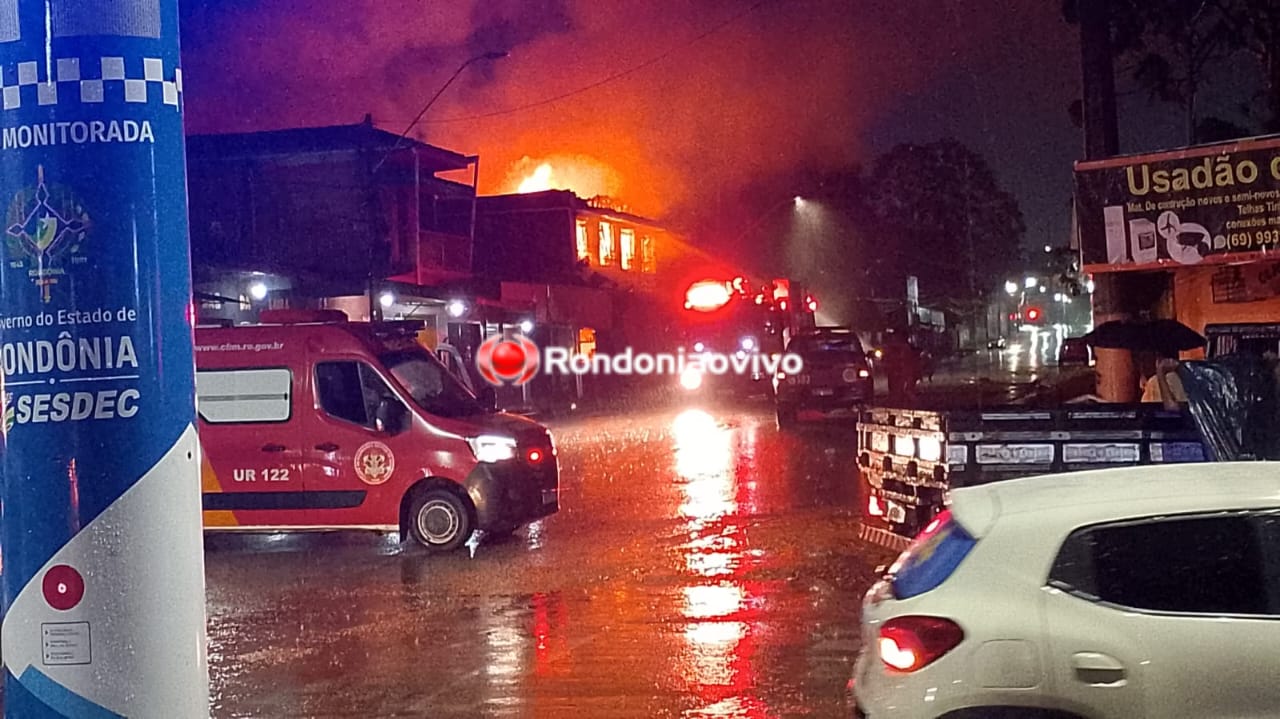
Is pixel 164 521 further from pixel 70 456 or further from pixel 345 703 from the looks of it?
pixel 345 703

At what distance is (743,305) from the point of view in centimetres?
3834

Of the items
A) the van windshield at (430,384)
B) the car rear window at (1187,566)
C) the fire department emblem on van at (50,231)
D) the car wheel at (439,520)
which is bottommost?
the car wheel at (439,520)

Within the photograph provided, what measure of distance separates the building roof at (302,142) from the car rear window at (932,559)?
1345 inches

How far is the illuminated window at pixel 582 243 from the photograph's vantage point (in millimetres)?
53656

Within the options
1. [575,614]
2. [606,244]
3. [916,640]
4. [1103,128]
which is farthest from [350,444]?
[606,244]

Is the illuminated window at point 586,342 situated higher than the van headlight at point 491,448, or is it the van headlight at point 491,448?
the illuminated window at point 586,342

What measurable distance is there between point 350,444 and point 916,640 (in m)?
9.32

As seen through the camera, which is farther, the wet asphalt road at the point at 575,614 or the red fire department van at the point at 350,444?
the red fire department van at the point at 350,444

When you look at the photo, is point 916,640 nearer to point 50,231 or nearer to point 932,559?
point 932,559

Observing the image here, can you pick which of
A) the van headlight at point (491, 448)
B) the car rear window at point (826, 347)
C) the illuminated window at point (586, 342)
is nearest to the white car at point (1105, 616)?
the van headlight at point (491, 448)

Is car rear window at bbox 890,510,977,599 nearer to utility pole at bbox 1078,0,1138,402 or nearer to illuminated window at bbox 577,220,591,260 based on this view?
utility pole at bbox 1078,0,1138,402

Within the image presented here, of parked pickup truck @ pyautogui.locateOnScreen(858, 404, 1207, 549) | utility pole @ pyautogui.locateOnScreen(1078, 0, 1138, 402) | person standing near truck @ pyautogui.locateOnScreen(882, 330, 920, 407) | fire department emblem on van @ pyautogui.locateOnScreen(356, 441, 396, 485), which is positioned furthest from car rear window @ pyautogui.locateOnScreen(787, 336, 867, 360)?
parked pickup truck @ pyautogui.locateOnScreen(858, 404, 1207, 549)

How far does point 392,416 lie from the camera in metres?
13.2

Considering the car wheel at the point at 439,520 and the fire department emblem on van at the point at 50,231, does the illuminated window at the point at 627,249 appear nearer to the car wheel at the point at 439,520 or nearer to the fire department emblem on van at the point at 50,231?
the car wheel at the point at 439,520
